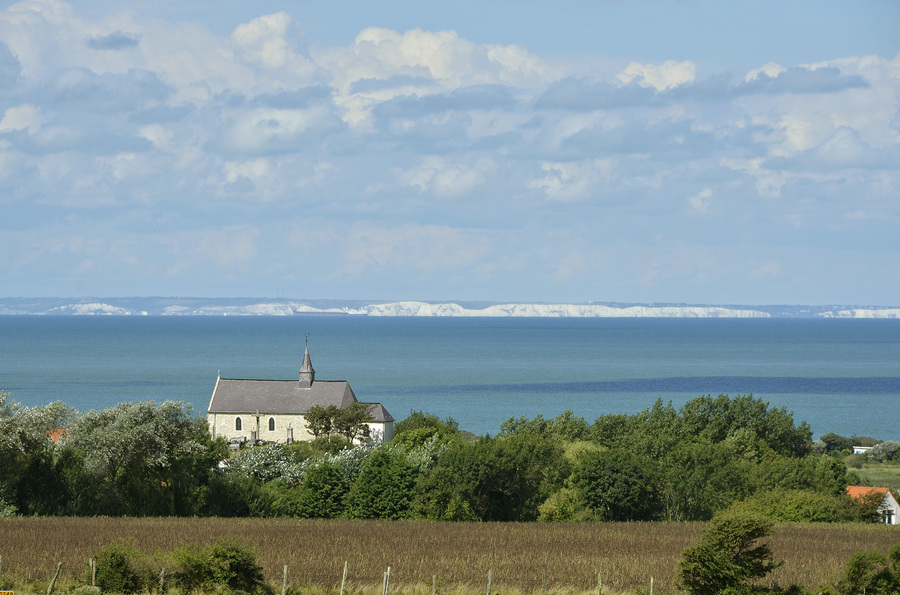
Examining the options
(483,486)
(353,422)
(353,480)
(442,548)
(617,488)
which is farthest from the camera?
(353,422)

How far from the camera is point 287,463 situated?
189 ft

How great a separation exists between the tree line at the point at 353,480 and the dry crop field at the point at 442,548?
453 cm

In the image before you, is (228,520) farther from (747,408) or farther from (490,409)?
(490,409)

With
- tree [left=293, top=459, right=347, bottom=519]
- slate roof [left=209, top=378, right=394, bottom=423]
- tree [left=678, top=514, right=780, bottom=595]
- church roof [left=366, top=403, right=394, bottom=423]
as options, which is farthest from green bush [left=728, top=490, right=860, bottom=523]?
slate roof [left=209, top=378, right=394, bottom=423]

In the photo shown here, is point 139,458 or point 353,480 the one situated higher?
point 139,458

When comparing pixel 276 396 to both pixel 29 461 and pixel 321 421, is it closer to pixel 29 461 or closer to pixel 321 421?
pixel 321 421

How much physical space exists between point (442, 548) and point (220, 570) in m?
10.7

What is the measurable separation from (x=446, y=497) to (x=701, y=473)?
16.2 metres

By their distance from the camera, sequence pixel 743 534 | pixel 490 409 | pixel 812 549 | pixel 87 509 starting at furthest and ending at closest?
pixel 490 409, pixel 87 509, pixel 812 549, pixel 743 534

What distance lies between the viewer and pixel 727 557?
24.6 m

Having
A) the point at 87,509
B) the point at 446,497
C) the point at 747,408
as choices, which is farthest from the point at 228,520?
the point at 747,408

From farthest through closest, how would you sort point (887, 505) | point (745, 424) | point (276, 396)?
point (276, 396), point (745, 424), point (887, 505)

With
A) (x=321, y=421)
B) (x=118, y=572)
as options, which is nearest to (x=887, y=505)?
(x=321, y=421)

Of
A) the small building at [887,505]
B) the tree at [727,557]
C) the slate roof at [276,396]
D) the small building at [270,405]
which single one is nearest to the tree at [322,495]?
the tree at [727,557]
